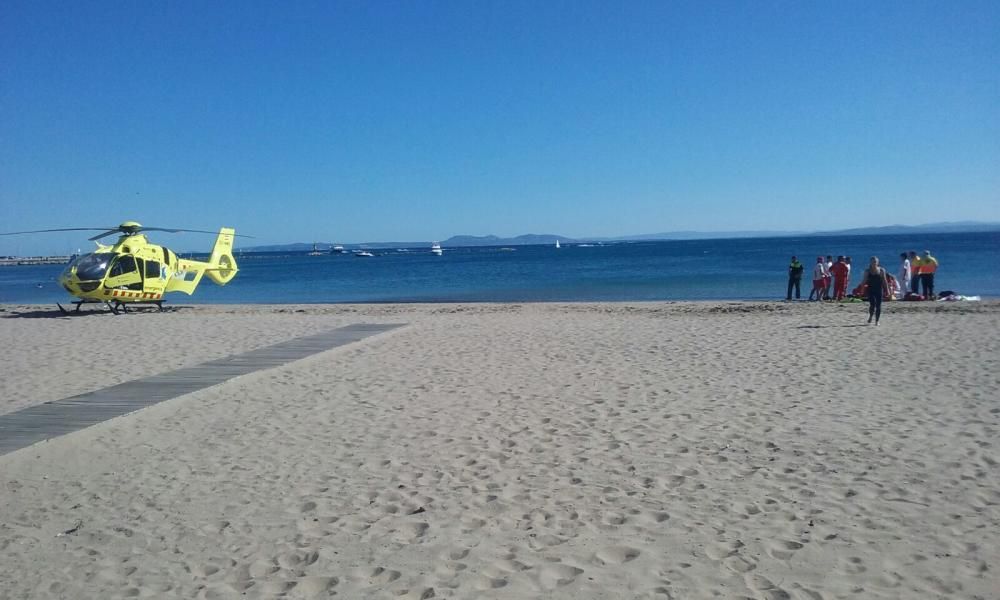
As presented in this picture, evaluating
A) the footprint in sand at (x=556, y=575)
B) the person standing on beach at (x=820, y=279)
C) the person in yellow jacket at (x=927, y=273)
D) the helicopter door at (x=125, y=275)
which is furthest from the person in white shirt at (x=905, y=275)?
the helicopter door at (x=125, y=275)

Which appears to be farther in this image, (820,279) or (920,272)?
(820,279)

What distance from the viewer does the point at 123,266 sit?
754 inches

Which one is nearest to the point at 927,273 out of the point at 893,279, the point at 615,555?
the point at 893,279

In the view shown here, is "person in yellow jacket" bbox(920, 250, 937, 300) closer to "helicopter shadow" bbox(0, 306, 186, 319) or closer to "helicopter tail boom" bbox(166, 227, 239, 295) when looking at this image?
"helicopter tail boom" bbox(166, 227, 239, 295)

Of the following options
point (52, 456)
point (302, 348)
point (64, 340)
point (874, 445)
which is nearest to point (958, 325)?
point (874, 445)

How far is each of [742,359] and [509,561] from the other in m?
7.39

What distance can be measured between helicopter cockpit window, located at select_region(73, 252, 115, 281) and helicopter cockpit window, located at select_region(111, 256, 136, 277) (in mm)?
206

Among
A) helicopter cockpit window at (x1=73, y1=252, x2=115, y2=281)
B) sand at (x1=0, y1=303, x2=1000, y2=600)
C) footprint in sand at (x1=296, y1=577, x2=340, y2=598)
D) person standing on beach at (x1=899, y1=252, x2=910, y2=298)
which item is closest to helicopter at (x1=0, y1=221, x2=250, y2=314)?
helicopter cockpit window at (x1=73, y1=252, x2=115, y2=281)

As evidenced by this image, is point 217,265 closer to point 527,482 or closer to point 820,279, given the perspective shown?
point 820,279

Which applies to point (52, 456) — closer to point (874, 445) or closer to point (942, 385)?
point (874, 445)

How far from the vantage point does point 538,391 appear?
8.27m

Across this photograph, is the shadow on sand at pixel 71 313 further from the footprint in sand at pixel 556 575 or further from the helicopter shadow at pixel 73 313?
the footprint in sand at pixel 556 575

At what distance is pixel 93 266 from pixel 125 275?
0.86m

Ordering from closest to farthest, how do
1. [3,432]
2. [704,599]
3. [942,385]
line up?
[704,599], [3,432], [942,385]
